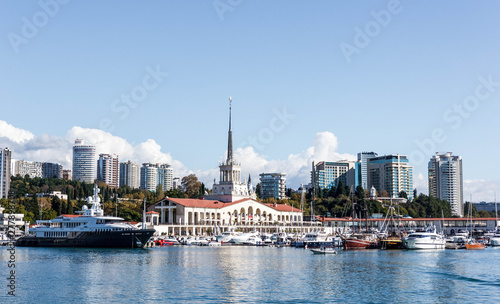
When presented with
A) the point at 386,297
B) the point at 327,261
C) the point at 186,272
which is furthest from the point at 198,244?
the point at 386,297

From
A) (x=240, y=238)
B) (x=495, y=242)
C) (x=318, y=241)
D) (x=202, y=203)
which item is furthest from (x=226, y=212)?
(x=495, y=242)

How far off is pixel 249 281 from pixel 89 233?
51.0 m

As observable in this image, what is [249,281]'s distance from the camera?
156ft

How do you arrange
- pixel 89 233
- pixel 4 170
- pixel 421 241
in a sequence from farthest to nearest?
pixel 4 170 → pixel 89 233 → pixel 421 241

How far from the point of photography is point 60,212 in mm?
131000

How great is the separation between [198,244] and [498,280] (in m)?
68.3

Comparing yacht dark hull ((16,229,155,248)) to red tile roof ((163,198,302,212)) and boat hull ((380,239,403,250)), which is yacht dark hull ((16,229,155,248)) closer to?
boat hull ((380,239,403,250))

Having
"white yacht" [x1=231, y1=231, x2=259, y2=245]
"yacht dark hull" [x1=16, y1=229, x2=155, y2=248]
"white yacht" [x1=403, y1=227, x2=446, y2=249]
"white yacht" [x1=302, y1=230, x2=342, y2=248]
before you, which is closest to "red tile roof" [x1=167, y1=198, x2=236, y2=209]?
"white yacht" [x1=231, y1=231, x2=259, y2=245]

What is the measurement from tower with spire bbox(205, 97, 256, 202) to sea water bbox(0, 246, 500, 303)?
86.1m

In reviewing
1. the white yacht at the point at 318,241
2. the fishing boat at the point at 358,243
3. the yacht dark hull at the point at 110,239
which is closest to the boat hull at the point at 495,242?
the white yacht at the point at 318,241

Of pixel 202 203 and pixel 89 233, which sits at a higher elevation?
pixel 202 203

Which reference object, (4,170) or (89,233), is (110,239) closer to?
(89,233)

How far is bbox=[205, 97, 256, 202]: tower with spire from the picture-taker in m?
154

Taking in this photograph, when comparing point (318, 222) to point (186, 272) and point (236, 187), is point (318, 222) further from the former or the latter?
point (186, 272)
